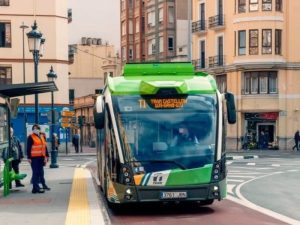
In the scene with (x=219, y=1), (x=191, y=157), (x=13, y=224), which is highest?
(x=219, y=1)

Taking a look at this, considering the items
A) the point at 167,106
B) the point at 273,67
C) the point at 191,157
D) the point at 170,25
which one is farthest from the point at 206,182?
the point at 170,25

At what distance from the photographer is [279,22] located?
54.3 m

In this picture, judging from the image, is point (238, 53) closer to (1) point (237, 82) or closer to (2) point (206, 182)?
(1) point (237, 82)

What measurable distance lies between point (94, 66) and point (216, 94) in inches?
3127

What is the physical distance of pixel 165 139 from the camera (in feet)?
44.8

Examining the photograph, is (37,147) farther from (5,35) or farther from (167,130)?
(5,35)

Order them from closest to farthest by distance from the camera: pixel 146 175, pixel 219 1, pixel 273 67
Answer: pixel 146 175 < pixel 273 67 < pixel 219 1

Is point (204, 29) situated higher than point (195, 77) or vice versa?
point (204, 29)

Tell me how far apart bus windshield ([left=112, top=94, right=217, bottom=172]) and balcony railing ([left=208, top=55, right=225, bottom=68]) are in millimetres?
Answer: 43373

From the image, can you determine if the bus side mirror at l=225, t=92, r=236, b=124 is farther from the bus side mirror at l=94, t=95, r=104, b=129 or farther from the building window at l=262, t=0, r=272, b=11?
the building window at l=262, t=0, r=272, b=11

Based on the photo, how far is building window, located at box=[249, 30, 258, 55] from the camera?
53938 mm

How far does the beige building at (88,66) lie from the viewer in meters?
90.5

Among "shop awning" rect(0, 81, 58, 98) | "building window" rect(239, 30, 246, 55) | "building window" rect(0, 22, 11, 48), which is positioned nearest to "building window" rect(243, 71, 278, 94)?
"building window" rect(239, 30, 246, 55)

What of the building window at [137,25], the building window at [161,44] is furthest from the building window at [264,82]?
the building window at [137,25]
